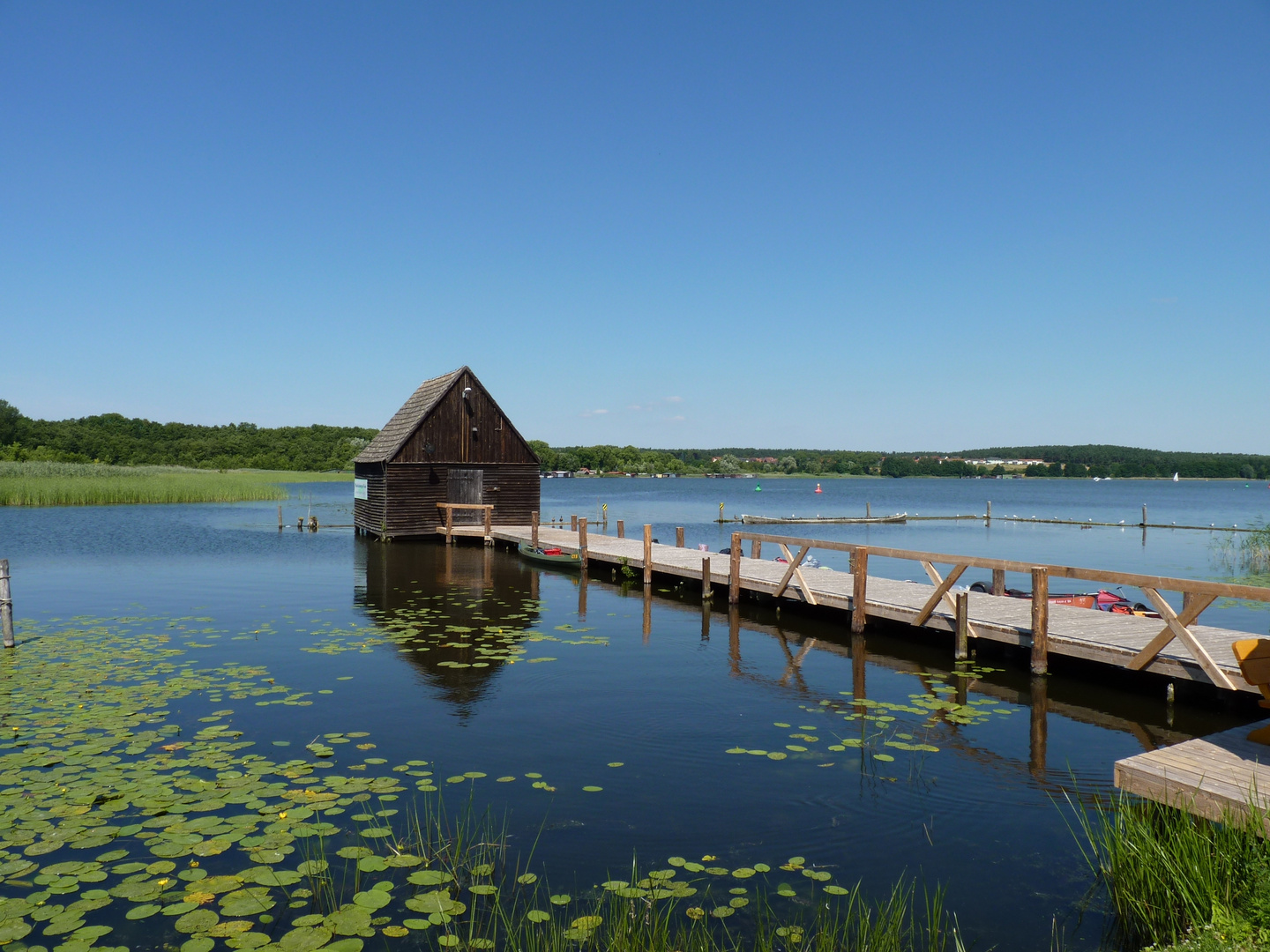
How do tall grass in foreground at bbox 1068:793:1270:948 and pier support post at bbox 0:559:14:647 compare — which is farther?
pier support post at bbox 0:559:14:647

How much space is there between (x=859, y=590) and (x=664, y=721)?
6988 mm

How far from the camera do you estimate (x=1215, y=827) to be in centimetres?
616

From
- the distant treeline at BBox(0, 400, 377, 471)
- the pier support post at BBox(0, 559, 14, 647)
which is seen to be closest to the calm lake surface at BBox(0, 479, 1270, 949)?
the pier support post at BBox(0, 559, 14, 647)

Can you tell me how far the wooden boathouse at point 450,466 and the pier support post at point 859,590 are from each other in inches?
774

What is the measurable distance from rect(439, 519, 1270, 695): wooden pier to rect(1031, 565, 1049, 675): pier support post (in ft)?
0.05

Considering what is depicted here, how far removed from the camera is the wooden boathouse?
3456 centimetres

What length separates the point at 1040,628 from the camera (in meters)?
12.9

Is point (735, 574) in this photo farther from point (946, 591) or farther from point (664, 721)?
point (664, 721)

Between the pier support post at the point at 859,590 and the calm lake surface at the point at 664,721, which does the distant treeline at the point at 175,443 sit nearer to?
the calm lake surface at the point at 664,721

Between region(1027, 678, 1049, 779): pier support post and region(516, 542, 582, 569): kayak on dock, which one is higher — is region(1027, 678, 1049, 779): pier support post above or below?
below

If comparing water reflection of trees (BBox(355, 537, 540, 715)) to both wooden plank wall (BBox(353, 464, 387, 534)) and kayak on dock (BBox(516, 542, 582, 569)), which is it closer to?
kayak on dock (BBox(516, 542, 582, 569))

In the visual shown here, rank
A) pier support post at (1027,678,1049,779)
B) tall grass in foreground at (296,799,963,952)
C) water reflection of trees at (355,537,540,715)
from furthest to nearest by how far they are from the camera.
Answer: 1. water reflection of trees at (355,537,540,715)
2. pier support post at (1027,678,1049,779)
3. tall grass in foreground at (296,799,963,952)

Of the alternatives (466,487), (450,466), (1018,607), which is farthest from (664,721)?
(466,487)

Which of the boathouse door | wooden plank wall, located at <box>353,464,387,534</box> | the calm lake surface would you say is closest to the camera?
the calm lake surface
